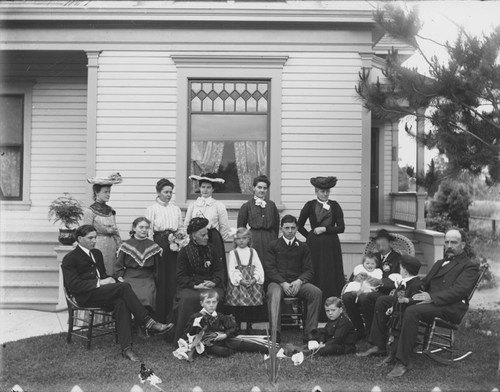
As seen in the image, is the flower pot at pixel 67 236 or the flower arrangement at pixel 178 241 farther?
the flower pot at pixel 67 236

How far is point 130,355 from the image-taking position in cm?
577

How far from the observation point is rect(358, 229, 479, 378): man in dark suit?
540 centimetres

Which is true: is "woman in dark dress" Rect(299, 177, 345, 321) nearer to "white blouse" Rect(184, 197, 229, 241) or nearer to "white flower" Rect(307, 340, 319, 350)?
"white blouse" Rect(184, 197, 229, 241)

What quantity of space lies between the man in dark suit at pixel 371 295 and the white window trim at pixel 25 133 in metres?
6.25

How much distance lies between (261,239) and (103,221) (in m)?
1.88

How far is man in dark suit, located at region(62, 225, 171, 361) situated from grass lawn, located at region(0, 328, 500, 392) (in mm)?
323

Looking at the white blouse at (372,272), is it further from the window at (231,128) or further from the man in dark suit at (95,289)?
the window at (231,128)

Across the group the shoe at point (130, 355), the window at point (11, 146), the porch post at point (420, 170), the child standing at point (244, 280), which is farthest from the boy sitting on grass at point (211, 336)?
the window at point (11, 146)

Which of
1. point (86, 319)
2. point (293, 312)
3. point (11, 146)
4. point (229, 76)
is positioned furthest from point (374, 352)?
point (11, 146)

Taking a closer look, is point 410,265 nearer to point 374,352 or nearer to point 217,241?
point 374,352

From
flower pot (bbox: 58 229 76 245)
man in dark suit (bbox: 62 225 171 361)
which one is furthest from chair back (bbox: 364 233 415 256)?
flower pot (bbox: 58 229 76 245)

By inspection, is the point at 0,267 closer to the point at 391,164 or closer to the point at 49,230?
the point at 49,230

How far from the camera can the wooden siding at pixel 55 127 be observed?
1027 centimetres

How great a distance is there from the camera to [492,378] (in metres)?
5.21
